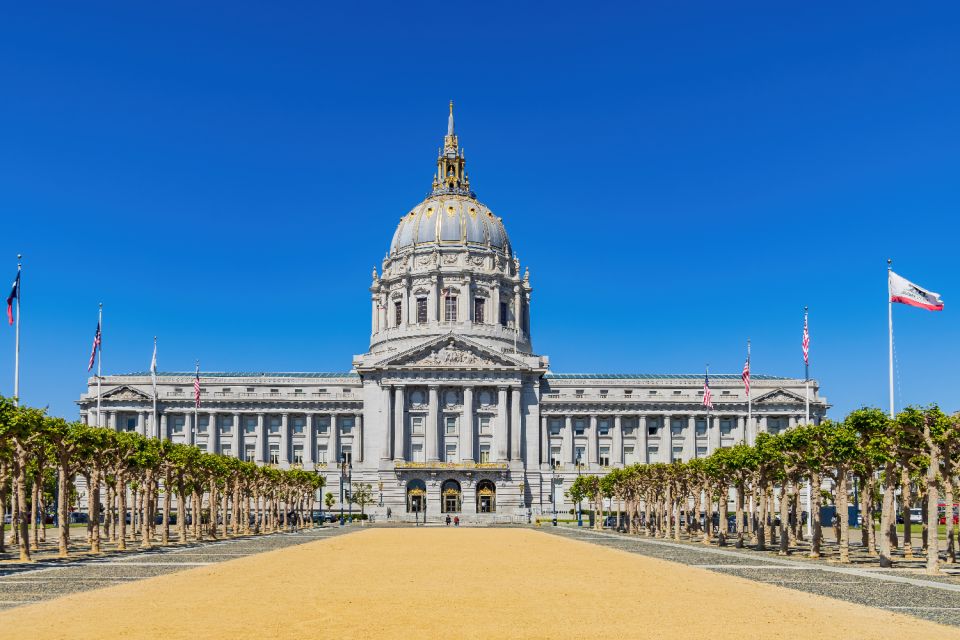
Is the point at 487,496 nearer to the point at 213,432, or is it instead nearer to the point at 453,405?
the point at 453,405

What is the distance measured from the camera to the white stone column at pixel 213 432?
559ft

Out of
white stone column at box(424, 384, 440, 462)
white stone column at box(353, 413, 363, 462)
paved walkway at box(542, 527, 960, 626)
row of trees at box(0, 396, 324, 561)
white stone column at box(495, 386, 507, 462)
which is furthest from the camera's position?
white stone column at box(353, 413, 363, 462)

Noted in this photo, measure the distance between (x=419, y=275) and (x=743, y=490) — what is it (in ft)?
380

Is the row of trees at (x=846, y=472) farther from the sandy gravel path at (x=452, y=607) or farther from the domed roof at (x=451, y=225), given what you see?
the domed roof at (x=451, y=225)

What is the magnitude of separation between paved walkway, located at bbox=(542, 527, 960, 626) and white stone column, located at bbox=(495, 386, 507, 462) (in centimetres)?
9060

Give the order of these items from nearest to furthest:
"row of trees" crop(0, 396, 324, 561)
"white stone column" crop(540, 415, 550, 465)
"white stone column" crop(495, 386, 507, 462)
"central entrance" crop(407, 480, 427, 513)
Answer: "row of trees" crop(0, 396, 324, 561) < "central entrance" crop(407, 480, 427, 513) < "white stone column" crop(495, 386, 507, 462) < "white stone column" crop(540, 415, 550, 465)

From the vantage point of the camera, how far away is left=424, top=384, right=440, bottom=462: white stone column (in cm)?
15862

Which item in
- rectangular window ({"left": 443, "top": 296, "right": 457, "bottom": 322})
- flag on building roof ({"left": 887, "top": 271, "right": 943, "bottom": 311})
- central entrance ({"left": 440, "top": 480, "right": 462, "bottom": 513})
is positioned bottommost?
central entrance ({"left": 440, "top": 480, "right": 462, "bottom": 513})

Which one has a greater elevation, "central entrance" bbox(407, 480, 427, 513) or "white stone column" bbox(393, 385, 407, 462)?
"white stone column" bbox(393, 385, 407, 462)

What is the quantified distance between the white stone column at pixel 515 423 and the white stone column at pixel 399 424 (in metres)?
15.8

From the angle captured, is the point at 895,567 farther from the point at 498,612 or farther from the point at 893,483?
the point at 498,612

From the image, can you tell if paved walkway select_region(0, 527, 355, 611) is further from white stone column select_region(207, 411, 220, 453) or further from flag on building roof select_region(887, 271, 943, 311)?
white stone column select_region(207, 411, 220, 453)

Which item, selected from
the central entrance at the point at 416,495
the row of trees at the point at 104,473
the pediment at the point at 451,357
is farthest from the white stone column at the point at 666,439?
the row of trees at the point at 104,473

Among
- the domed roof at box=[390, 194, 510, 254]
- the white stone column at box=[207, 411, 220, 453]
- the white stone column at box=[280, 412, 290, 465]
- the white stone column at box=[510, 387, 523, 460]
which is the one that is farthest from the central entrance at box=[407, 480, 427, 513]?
the domed roof at box=[390, 194, 510, 254]
